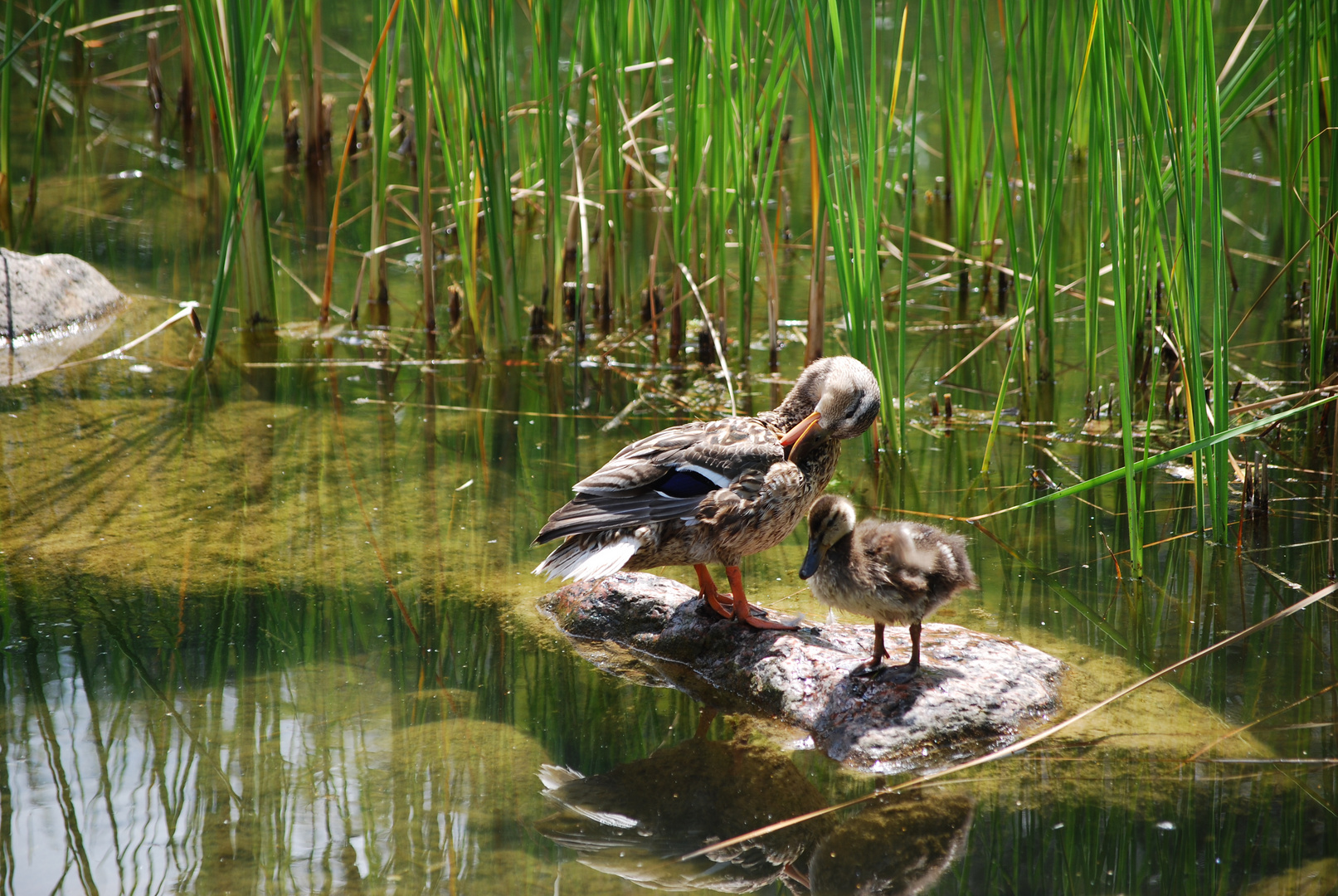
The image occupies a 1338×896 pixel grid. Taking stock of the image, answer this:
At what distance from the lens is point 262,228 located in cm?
603

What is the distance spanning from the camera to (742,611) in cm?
367

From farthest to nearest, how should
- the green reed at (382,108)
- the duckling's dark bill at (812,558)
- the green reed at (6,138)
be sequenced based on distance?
the green reed at (6,138), the green reed at (382,108), the duckling's dark bill at (812,558)

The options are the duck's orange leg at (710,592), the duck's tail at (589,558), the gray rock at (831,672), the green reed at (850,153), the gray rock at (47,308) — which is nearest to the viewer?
the gray rock at (831,672)

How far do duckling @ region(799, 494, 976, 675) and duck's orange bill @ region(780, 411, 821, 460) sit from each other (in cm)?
41

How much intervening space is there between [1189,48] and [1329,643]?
6.47ft

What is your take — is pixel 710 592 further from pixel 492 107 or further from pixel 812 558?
pixel 492 107

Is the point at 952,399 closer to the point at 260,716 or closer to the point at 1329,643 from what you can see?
the point at 1329,643

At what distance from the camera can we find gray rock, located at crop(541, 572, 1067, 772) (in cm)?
315

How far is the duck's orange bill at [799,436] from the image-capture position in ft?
12.3

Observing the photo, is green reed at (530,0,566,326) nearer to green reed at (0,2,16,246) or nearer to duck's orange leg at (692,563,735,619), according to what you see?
duck's orange leg at (692,563,735,619)

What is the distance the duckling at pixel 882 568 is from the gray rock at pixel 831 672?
0.15m

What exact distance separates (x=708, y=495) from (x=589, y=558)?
433 millimetres

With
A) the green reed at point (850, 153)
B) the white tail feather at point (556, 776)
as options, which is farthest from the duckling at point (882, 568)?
the green reed at point (850, 153)

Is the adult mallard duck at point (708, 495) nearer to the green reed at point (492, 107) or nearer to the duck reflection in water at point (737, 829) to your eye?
the duck reflection in water at point (737, 829)
